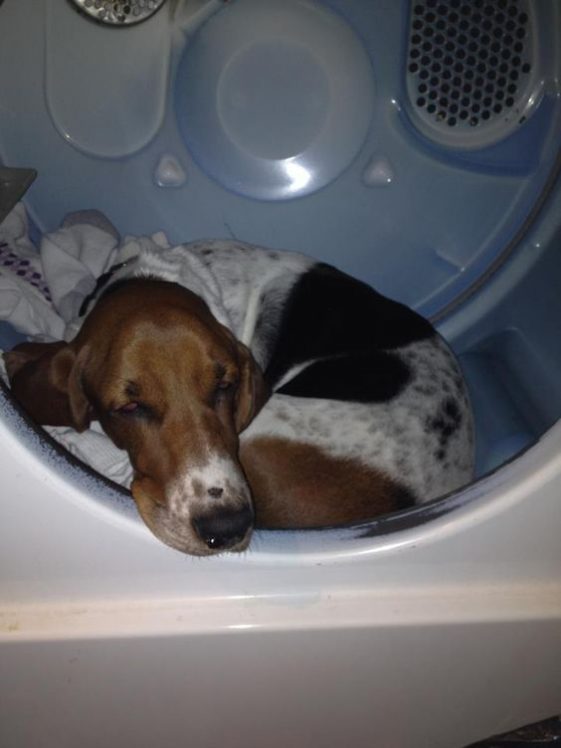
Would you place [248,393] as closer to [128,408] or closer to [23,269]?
[128,408]

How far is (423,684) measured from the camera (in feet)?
6.08

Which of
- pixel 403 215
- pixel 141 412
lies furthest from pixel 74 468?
pixel 403 215

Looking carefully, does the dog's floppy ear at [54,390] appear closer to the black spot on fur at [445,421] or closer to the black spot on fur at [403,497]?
the black spot on fur at [403,497]

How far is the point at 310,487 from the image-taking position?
6.68 ft

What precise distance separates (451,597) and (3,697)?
38.6 inches

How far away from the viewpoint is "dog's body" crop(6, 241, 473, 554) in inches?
71.7

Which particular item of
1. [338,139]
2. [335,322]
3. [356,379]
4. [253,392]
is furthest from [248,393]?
[338,139]

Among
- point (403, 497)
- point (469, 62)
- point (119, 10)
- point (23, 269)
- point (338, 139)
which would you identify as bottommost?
point (23, 269)

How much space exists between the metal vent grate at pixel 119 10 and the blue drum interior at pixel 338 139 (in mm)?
21

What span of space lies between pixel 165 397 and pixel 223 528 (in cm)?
35

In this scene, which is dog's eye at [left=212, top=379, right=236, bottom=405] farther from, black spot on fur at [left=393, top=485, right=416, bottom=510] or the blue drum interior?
the blue drum interior

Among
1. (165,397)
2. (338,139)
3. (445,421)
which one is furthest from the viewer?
(338,139)

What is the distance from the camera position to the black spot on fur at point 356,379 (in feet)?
7.48

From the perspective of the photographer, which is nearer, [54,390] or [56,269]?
[54,390]
